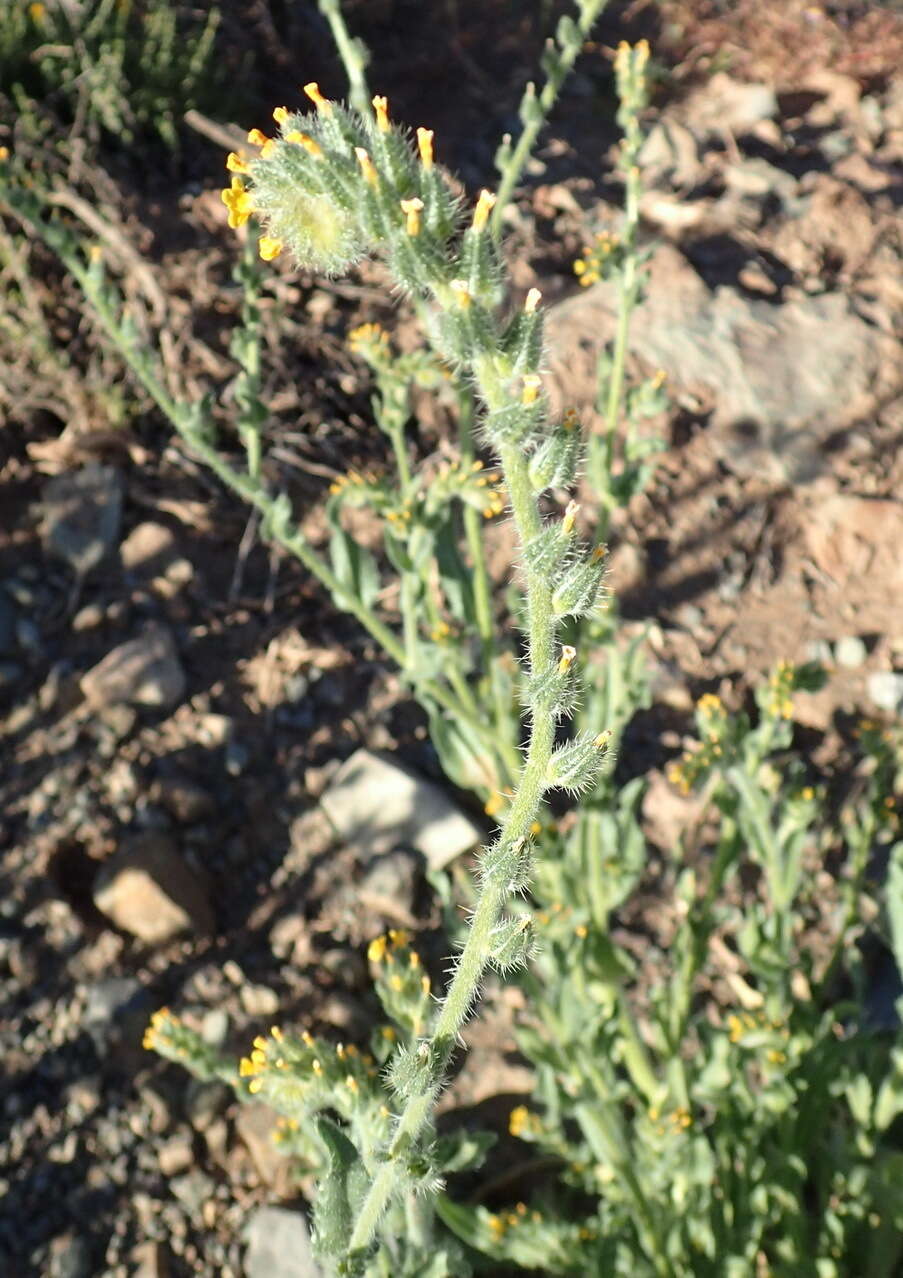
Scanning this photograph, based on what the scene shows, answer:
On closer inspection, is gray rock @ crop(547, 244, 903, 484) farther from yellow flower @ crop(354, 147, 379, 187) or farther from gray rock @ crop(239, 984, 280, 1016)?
yellow flower @ crop(354, 147, 379, 187)

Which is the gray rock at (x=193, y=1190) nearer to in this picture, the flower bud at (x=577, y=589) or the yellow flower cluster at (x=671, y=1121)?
the yellow flower cluster at (x=671, y=1121)

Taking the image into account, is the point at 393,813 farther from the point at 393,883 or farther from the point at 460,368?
the point at 460,368

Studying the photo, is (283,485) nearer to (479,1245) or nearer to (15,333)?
(15,333)

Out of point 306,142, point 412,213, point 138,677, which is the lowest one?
point 138,677

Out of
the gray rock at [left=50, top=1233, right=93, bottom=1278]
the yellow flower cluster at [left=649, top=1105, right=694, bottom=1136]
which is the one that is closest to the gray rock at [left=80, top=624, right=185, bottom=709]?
the gray rock at [left=50, top=1233, right=93, bottom=1278]

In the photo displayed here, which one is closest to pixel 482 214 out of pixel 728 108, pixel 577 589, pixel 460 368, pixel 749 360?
pixel 460 368

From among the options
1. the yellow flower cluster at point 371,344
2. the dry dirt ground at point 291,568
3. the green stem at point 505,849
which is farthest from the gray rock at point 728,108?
the green stem at point 505,849
